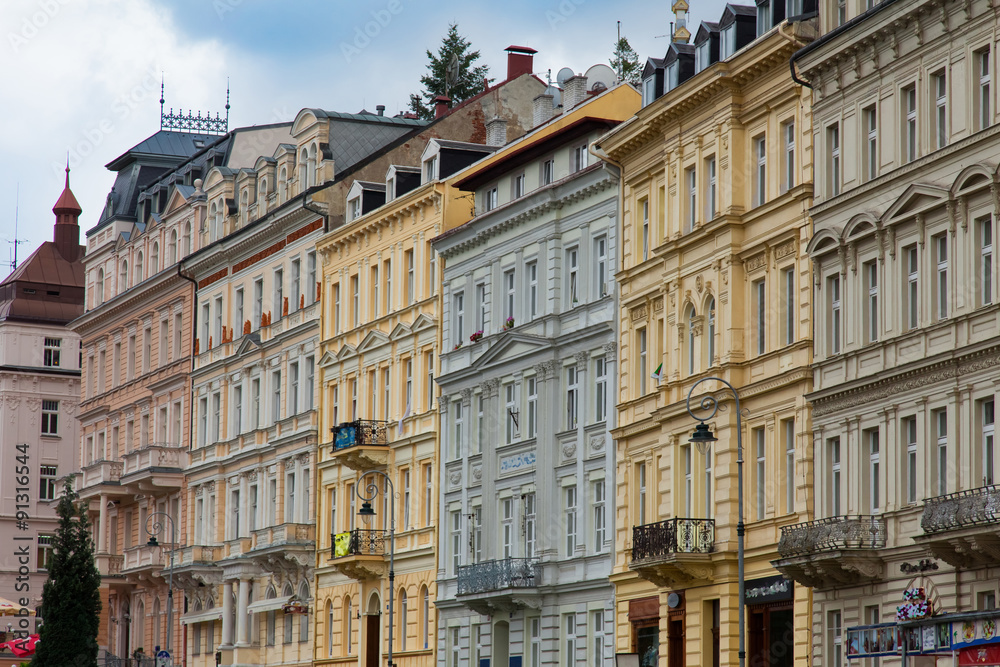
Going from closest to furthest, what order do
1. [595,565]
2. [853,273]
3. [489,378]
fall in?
1. [853,273]
2. [595,565]
3. [489,378]

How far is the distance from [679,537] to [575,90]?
20.5m

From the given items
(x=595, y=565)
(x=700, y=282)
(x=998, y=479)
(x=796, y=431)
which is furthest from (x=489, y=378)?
(x=998, y=479)

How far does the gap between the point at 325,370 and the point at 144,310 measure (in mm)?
20648

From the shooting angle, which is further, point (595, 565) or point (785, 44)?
point (595, 565)

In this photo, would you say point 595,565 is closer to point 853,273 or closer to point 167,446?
point 853,273

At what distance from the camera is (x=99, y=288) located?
3954 inches

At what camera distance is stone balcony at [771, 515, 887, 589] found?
40.9 meters

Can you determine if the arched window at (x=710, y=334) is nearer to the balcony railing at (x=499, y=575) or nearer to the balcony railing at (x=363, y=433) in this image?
the balcony railing at (x=499, y=575)

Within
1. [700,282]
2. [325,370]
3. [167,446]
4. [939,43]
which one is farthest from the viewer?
[167,446]

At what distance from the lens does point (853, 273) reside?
42.8 metres

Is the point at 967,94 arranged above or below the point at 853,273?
above

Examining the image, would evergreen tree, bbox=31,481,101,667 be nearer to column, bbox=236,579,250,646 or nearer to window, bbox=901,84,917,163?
column, bbox=236,579,250,646

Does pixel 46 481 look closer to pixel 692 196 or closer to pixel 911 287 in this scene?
pixel 692 196

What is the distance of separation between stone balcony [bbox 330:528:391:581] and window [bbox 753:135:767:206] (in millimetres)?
24732
